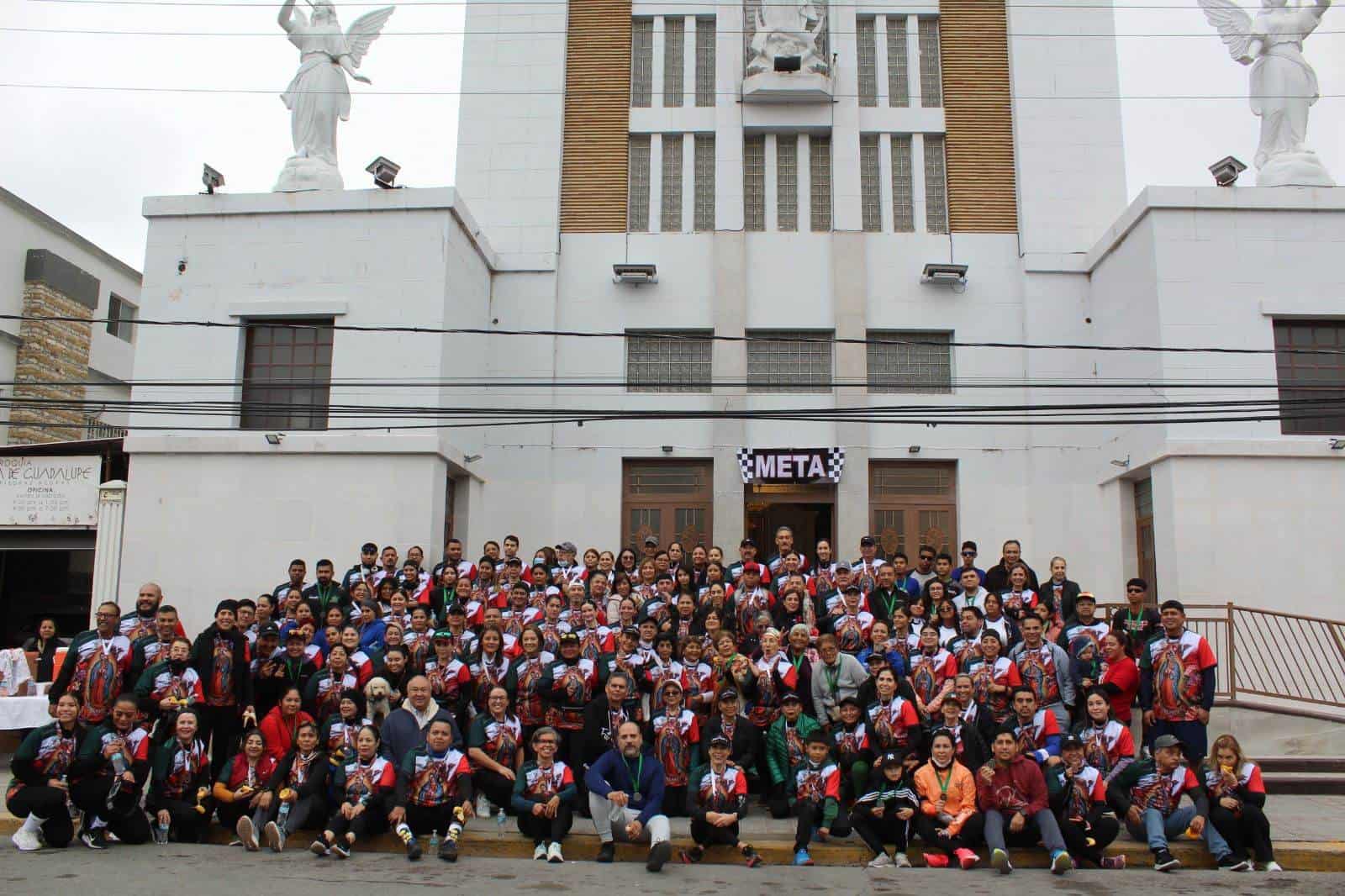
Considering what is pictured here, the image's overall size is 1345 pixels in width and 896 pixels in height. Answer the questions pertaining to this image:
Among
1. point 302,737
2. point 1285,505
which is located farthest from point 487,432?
point 1285,505

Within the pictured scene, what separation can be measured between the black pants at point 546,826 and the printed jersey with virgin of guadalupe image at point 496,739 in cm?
86

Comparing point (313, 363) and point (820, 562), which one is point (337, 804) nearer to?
point (820, 562)

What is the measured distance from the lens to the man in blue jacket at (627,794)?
30.8 feet

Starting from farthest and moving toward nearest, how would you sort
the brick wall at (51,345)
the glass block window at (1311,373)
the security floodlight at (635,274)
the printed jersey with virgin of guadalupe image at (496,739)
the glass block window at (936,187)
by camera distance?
the brick wall at (51,345)
the glass block window at (936,187)
the security floodlight at (635,274)
the glass block window at (1311,373)
the printed jersey with virgin of guadalupe image at (496,739)

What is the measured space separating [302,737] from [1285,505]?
42.2 ft

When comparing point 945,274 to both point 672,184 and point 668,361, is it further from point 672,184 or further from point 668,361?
point 672,184

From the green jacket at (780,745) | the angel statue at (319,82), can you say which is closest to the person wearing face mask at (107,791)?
the green jacket at (780,745)

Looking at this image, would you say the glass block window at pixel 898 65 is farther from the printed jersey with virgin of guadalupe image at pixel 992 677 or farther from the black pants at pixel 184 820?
the black pants at pixel 184 820

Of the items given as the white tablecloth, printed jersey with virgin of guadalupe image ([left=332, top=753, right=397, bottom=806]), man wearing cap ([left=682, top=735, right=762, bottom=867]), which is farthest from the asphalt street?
the white tablecloth

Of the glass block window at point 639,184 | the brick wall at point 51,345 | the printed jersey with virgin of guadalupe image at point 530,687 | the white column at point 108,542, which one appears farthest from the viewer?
the brick wall at point 51,345

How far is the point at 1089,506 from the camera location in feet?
59.3

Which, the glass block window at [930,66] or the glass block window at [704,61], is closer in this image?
the glass block window at [930,66]

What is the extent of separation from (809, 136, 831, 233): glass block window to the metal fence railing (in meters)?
9.00

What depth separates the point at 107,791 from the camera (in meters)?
9.55
